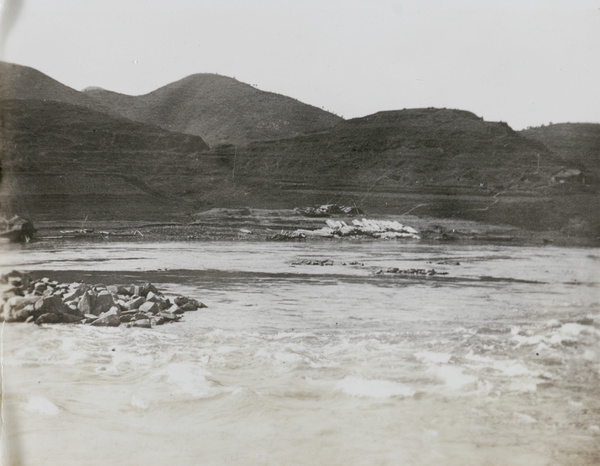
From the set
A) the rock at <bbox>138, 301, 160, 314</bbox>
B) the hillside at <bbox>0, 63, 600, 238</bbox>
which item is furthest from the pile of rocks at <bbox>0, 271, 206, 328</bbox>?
the hillside at <bbox>0, 63, 600, 238</bbox>

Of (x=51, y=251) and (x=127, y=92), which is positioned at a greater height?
(x=127, y=92)

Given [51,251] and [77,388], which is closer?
[77,388]

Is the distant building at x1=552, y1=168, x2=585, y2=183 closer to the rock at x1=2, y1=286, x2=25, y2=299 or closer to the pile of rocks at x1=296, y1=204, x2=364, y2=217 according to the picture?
the pile of rocks at x1=296, y1=204, x2=364, y2=217

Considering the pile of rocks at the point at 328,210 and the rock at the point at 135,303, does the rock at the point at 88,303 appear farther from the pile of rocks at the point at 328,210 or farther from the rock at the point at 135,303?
the pile of rocks at the point at 328,210

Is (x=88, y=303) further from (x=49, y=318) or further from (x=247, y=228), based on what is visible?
(x=247, y=228)

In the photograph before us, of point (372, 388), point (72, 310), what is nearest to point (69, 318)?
point (72, 310)

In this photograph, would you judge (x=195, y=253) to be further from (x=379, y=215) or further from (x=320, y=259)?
(x=379, y=215)

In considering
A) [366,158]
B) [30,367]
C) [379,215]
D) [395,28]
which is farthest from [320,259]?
[30,367]
